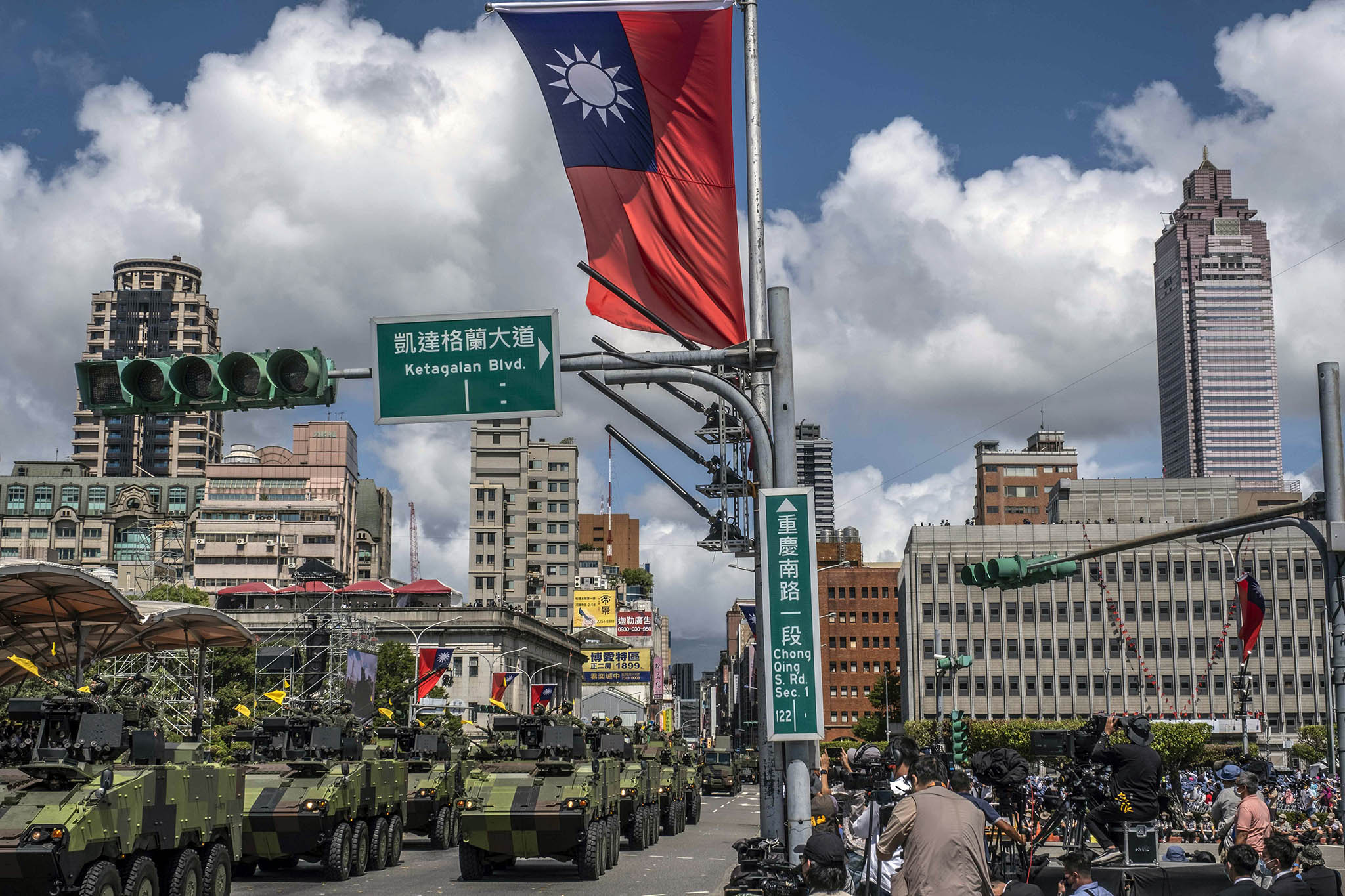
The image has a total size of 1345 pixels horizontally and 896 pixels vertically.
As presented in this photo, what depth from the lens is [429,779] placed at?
27609 mm

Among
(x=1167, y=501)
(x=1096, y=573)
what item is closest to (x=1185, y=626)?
(x=1096, y=573)

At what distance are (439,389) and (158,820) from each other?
6.71 metres

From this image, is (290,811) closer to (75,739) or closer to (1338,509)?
(75,739)

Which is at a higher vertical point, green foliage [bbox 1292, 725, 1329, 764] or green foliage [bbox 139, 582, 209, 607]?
green foliage [bbox 139, 582, 209, 607]

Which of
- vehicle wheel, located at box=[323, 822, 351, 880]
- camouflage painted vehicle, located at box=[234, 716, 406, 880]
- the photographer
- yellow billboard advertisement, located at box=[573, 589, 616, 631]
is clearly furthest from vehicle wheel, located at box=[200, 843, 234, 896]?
yellow billboard advertisement, located at box=[573, 589, 616, 631]

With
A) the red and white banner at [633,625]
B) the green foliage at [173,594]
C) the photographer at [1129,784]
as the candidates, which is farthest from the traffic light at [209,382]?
the red and white banner at [633,625]

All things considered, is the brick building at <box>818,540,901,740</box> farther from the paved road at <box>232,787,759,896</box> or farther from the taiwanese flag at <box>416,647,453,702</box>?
the paved road at <box>232,787,759,896</box>

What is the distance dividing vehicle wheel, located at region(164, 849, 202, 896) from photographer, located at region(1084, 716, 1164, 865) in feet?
34.3

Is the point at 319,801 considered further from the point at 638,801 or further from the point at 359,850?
the point at 638,801

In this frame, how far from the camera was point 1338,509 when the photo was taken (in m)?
12.0

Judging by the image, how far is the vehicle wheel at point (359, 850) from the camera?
21.9 metres

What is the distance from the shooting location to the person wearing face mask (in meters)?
9.95

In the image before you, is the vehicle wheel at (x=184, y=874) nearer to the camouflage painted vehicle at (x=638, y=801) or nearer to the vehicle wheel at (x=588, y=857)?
the vehicle wheel at (x=588, y=857)

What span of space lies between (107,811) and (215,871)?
304 cm
